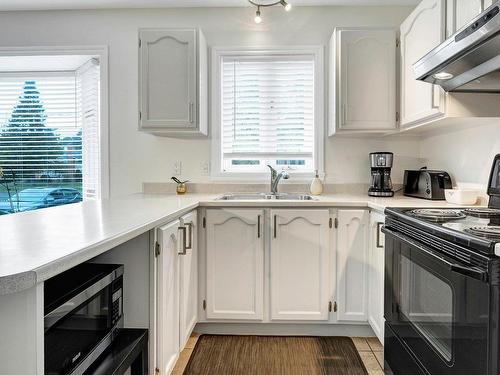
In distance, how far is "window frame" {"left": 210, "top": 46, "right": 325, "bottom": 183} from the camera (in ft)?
9.61

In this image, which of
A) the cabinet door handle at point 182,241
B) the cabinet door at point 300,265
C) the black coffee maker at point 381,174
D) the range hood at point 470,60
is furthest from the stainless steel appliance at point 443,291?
the cabinet door handle at point 182,241

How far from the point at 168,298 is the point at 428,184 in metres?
1.79

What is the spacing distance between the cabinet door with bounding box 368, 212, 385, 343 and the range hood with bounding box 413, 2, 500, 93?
0.78 metres

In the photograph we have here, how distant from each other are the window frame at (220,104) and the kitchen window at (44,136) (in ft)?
3.63

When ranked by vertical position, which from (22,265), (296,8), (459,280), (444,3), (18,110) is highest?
(296,8)

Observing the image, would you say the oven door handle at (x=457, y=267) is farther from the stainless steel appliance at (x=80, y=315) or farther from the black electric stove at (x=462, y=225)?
the stainless steel appliance at (x=80, y=315)

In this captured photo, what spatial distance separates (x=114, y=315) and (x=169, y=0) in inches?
97.7

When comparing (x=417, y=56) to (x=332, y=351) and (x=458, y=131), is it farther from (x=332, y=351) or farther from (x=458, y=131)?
(x=332, y=351)

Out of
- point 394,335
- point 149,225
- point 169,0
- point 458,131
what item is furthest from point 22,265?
point 169,0

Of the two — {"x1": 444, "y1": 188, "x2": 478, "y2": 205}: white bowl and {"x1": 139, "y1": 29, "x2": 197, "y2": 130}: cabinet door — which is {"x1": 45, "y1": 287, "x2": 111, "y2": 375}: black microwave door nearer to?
{"x1": 139, "y1": 29, "x2": 197, "y2": 130}: cabinet door

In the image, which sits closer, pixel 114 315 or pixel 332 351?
pixel 114 315

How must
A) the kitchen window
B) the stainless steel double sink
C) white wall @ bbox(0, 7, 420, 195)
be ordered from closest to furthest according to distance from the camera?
the stainless steel double sink → white wall @ bbox(0, 7, 420, 195) → the kitchen window

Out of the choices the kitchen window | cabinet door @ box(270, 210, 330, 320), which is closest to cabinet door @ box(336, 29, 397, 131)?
cabinet door @ box(270, 210, 330, 320)

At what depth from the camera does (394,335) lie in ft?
5.41
